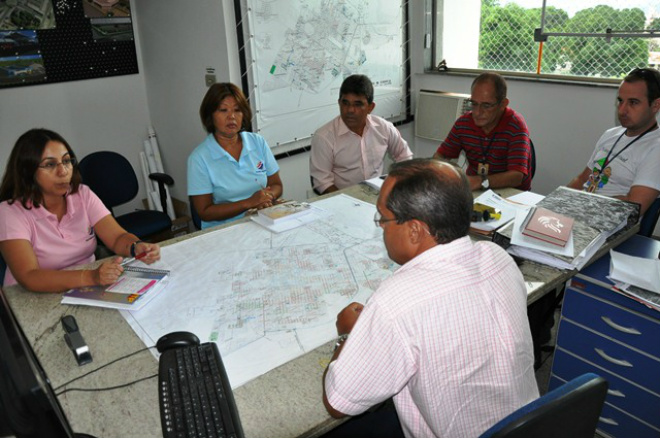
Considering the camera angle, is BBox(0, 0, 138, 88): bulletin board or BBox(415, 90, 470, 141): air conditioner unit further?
BBox(415, 90, 470, 141): air conditioner unit

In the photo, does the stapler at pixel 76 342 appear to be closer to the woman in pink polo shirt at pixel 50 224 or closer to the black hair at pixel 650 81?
the woman in pink polo shirt at pixel 50 224

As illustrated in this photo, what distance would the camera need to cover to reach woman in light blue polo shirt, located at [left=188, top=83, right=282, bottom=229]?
2.42 meters

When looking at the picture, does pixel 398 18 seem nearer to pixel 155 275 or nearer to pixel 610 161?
pixel 610 161

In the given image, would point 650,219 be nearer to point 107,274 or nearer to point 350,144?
point 350,144

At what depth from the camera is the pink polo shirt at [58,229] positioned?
5.76 feet

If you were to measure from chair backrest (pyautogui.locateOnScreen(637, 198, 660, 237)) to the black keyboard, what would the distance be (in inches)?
78.6

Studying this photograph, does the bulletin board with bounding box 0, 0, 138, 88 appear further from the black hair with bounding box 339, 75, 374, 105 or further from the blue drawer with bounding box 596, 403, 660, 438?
the blue drawer with bounding box 596, 403, 660, 438

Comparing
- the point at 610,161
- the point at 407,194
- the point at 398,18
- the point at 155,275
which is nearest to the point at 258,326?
the point at 155,275

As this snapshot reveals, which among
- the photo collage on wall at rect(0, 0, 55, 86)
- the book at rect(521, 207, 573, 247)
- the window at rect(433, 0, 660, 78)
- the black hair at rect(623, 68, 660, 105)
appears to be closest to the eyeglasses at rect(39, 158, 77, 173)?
the book at rect(521, 207, 573, 247)

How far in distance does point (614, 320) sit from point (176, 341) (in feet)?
4.98

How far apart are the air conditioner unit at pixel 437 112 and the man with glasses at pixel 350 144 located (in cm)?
130

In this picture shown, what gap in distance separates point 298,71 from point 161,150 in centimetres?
141

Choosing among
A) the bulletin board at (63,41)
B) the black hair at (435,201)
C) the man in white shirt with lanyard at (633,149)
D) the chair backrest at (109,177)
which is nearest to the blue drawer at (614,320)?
the man in white shirt with lanyard at (633,149)

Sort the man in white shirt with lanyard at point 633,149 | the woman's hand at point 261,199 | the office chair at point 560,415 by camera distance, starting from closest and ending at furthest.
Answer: the office chair at point 560,415 < the man in white shirt with lanyard at point 633,149 < the woman's hand at point 261,199
